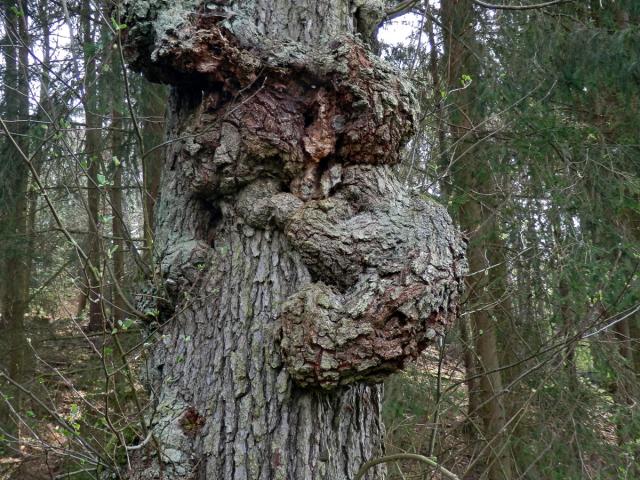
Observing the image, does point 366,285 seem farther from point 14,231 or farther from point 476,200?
point 14,231

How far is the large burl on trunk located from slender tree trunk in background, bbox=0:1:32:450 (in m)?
4.34

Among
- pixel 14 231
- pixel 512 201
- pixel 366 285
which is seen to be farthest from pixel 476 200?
pixel 14 231

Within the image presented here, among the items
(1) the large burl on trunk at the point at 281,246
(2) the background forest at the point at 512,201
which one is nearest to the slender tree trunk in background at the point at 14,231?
(2) the background forest at the point at 512,201

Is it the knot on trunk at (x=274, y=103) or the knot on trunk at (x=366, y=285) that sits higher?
the knot on trunk at (x=274, y=103)

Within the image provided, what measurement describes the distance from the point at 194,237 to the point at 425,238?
0.91m

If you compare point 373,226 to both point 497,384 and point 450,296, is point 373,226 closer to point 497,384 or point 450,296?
point 450,296

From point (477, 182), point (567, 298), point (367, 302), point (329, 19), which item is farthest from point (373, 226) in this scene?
point (477, 182)

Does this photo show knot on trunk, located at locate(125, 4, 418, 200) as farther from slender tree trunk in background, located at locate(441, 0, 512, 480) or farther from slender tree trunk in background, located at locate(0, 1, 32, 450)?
slender tree trunk in background, located at locate(0, 1, 32, 450)

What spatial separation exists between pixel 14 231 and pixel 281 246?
18.1 feet

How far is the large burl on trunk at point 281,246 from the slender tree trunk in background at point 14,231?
4.34 meters

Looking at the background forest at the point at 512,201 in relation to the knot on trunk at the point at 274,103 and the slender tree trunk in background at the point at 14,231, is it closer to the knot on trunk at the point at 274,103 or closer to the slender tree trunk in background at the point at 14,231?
the slender tree trunk in background at the point at 14,231

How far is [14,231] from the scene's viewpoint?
20.9ft

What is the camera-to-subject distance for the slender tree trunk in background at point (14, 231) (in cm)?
581

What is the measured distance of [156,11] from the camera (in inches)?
82.2
